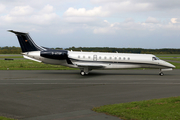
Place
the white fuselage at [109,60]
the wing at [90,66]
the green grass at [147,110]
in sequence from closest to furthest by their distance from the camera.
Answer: the green grass at [147,110], the wing at [90,66], the white fuselage at [109,60]

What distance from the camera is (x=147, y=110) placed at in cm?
862

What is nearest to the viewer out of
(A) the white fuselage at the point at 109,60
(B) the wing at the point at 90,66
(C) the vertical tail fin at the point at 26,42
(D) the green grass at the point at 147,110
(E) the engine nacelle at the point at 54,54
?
(D) the green grass at the point at 147,110

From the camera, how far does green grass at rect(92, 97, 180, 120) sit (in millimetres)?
7711

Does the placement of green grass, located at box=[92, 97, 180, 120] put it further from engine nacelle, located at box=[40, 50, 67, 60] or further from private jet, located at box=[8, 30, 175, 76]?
engine nacelle, located at box=[40, 50, 67, 60]

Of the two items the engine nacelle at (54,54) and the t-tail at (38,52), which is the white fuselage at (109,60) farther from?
the engine nacelle at (54,54)

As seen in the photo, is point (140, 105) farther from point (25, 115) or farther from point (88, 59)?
point (88, 59)

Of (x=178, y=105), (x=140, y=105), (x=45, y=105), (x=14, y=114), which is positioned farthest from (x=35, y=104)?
(x=178, y=105)

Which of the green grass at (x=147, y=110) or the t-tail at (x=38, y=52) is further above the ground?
the t-tail at (x=38, y=52)

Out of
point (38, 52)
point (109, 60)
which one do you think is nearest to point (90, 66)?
point (109, 60)

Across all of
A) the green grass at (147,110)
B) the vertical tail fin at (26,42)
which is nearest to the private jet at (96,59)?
the vertical tail fin at (26,42)

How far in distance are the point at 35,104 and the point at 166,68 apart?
1791 centimetres

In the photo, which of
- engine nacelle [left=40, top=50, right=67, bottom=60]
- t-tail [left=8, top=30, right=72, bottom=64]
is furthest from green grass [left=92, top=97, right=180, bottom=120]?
engine nacelle [left=40, top=50, right=67, bottom=60]

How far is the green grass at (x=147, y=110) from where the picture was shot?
771cm

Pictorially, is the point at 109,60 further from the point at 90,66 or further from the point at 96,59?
the point at 90,66
